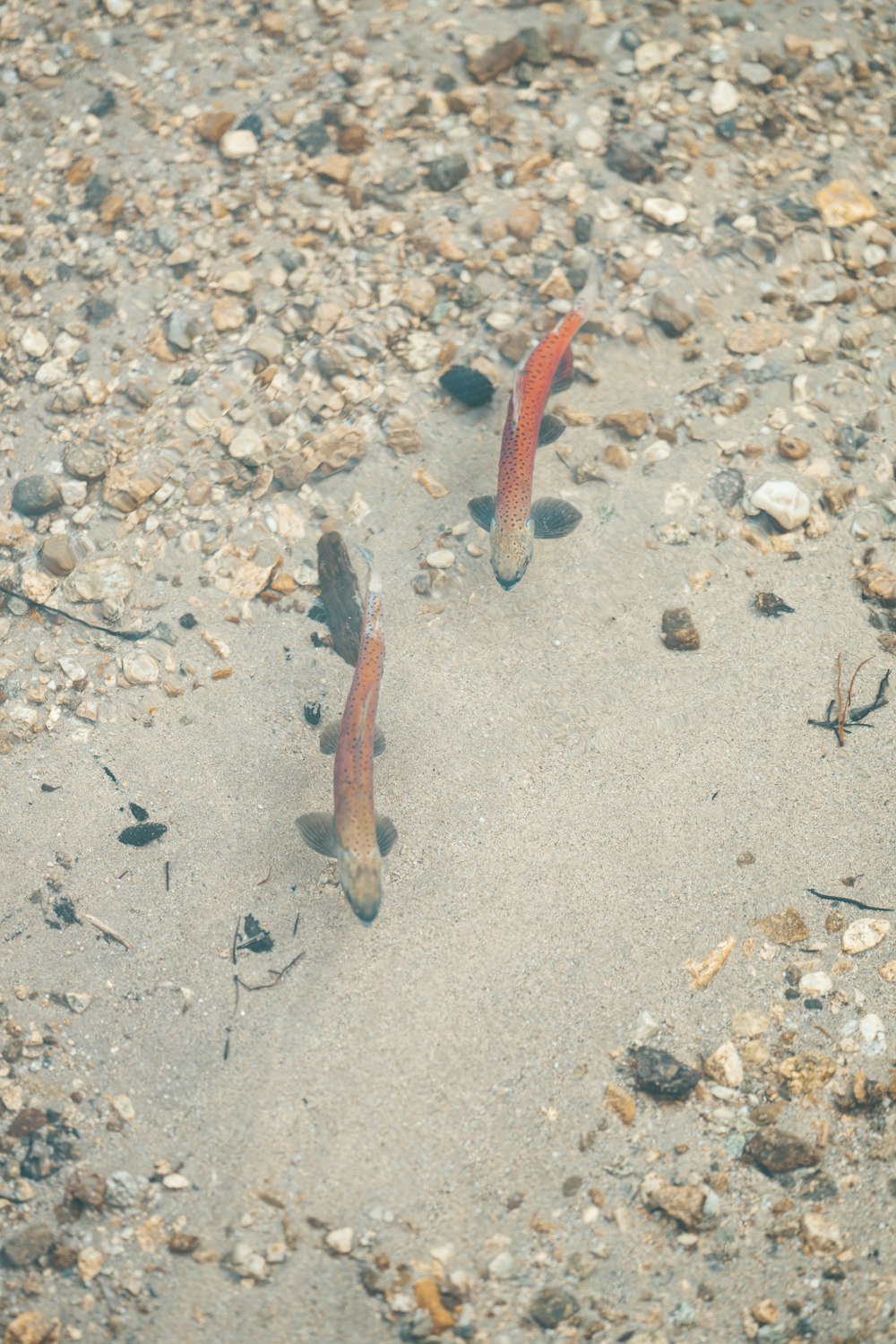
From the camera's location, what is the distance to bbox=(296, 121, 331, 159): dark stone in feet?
21.2

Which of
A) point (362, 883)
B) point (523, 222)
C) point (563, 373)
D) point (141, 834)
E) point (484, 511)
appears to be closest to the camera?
point (362, 883)

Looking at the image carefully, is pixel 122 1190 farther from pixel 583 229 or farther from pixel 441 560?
pixel 583 229

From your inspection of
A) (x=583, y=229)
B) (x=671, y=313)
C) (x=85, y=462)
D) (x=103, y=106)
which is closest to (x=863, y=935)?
(x=671, y=313)

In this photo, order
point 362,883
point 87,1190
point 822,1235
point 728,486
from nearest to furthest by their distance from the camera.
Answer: point 822,1235, point 87,1190, point 362,883, point 728,486

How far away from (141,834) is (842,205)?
6.18m

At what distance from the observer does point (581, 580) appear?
5.27m

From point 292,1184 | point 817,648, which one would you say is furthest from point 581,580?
point 292,1184

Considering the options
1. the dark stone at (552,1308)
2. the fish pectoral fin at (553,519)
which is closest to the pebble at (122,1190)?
the dark stone at (552,1308)

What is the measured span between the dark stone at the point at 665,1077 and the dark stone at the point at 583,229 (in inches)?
201

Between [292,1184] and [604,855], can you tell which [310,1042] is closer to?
[292,1184]

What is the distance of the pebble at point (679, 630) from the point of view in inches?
200

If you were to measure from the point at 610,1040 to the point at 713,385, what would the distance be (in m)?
3.97

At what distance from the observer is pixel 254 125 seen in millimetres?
6531

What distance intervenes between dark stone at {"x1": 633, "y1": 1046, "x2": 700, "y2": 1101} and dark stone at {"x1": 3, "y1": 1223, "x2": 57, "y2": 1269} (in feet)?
8.64
